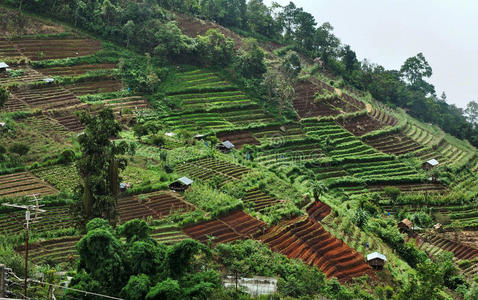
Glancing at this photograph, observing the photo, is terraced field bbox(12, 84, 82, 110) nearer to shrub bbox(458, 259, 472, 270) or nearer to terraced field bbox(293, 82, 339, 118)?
terraced field bbox(293, 82, 339, 118)

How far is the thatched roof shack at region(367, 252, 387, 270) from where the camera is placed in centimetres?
3353

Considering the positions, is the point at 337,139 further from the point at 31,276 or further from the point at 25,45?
the point at 31,276

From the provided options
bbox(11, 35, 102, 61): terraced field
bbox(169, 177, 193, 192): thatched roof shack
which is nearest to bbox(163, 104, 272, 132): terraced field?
bbox(169, 177, 193, 192): thatched roof shack

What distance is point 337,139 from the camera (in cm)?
5284

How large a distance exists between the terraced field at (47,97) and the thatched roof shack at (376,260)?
2666 cm

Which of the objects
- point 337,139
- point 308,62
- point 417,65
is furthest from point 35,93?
point 417,65

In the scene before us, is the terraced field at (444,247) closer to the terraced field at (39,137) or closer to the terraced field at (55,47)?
the terraced field at (39,137)

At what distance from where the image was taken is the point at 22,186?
3469 cm

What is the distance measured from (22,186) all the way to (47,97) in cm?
1526

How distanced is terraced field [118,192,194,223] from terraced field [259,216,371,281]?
537 cm

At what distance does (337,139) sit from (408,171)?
257 inches

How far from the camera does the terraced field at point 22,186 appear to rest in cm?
3381

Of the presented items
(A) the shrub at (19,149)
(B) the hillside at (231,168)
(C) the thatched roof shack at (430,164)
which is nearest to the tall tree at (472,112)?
(B) the hillside at (231,168)

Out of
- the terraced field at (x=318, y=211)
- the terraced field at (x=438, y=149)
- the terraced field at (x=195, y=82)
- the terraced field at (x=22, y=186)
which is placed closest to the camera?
the terraced field at (x=22, y=186)
